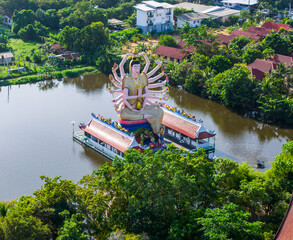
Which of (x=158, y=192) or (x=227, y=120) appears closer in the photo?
(x=158, y=192)

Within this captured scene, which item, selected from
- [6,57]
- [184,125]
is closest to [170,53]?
[6,57]

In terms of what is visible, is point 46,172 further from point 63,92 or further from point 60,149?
point 63,92

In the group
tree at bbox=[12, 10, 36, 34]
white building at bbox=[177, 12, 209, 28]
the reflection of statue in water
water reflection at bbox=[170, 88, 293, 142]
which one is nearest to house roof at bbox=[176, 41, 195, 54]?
water reflection at bbox=[170, 88, 293, 142]

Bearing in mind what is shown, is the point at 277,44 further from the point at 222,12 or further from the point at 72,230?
the point at 72,230

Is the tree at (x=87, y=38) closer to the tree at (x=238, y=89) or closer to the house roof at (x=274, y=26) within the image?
the tree at (x=238, y=89)

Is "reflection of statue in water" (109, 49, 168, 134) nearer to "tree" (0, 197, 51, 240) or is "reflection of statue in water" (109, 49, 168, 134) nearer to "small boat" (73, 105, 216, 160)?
"small boat" (73, 105, 216, 160)

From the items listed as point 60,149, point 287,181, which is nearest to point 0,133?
point 60,149
